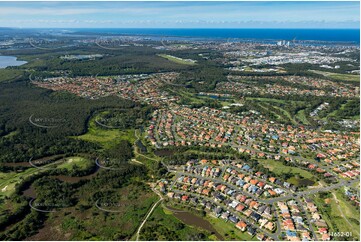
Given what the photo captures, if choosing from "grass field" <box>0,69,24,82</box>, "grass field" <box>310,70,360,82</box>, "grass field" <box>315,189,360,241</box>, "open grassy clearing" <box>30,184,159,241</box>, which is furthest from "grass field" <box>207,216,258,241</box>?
"grass field" <box>0,69,24,82</box>

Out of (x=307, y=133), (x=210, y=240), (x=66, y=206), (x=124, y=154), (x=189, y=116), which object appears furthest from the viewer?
(x=189, y=116)

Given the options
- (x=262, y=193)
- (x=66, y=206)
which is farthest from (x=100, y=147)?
(x=262, y=193)

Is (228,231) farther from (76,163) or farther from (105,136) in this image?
(105,136)

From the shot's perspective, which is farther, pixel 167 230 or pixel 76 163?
pixel 76 163

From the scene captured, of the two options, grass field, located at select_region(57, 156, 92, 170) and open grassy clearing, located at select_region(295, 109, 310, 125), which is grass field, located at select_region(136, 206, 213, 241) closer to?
grass field, located at select_region(57, 156, 92, 170)

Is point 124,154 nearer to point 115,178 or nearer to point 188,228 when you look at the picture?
point 115,178

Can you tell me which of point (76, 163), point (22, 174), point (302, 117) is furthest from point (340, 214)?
point (22, 174)

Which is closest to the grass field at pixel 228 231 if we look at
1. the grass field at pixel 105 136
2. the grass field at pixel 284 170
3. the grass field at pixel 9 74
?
the grass field at pixel 284 170

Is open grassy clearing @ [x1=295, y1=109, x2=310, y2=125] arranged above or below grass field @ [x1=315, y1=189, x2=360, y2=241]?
below
